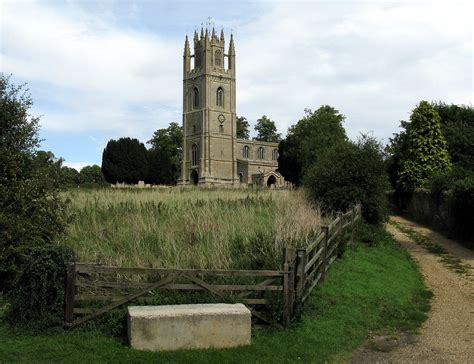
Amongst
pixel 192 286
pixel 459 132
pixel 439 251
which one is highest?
pixel 459 132

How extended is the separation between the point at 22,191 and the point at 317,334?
700 cm

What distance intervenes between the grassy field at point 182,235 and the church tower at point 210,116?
255 ft

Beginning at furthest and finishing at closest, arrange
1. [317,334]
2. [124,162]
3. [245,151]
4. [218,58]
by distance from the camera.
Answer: [245,151] < [218,58] < [124,162] < [317,334]

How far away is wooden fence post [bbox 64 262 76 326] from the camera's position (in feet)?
27.2

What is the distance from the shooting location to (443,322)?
396 inches

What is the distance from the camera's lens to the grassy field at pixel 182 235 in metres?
11.1

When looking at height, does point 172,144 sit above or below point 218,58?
below

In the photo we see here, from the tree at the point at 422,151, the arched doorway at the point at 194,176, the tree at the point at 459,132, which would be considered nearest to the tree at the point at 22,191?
the tree at the point at 459,132

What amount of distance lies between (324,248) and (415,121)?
81.8 ft

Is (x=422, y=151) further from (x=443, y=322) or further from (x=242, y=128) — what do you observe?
(x=242, y=128)

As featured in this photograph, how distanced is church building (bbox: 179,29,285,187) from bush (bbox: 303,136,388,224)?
7145 centimetres

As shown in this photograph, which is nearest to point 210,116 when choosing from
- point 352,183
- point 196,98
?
point 196,98

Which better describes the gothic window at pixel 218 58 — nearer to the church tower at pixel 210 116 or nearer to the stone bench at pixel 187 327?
the church tower at pixel 210 116

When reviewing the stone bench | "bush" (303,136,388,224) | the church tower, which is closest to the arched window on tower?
the church tower
